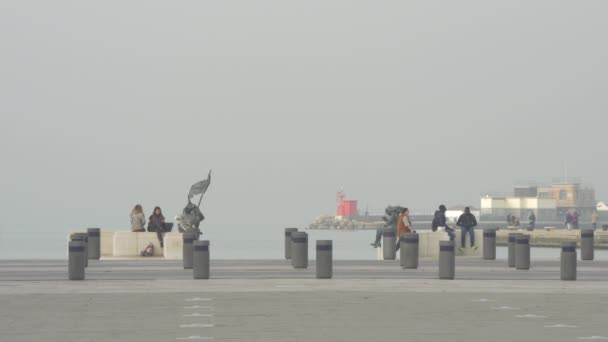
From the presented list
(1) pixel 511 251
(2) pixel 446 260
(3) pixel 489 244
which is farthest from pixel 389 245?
(2) pixel 446 260

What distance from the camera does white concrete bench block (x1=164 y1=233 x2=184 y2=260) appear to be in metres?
42.4

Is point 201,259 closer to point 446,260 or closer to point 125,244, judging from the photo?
point 446,260

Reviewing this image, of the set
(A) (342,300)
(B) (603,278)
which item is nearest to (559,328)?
(A) (342,300)

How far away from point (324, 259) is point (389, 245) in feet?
46.1

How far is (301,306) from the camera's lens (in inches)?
872

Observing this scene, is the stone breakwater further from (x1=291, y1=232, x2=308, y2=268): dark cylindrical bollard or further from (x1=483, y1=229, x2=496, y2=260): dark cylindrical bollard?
(x1=291, y1=232, x2=308, y2=268): dark cylindrical bollard

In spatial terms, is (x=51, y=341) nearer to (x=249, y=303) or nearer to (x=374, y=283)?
(x=249, y=303)

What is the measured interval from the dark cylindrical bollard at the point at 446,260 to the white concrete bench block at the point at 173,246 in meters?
14.0

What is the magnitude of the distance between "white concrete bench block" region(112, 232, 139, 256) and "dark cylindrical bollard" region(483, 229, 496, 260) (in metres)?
11.5

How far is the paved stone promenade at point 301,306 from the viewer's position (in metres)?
17.6

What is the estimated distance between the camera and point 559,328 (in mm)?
18422

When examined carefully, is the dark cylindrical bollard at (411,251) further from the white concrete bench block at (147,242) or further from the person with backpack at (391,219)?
the white concrete bench block at (147,242)

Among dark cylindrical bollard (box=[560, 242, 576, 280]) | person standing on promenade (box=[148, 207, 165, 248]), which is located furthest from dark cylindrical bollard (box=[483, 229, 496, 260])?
dark cylindrical bollard (box=[560, 242, 576, 280])

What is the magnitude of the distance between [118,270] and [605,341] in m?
20.5
